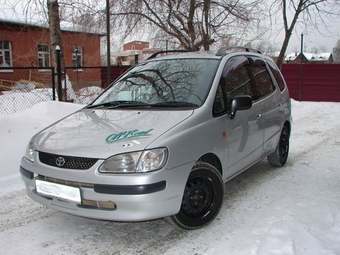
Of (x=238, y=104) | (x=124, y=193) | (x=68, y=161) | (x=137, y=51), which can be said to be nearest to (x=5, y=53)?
(x=137, y=51)

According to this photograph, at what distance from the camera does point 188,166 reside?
290 centimetres

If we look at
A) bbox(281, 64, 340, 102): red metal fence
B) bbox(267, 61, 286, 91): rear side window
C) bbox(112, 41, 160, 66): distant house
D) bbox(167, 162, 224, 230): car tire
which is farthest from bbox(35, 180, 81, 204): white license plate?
bbox(281, 64, 340, 102): red metal fence

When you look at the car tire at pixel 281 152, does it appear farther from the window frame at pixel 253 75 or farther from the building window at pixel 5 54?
the building window at pixel 5 54

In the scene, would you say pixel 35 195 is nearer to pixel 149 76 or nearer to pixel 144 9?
pixel 149 76

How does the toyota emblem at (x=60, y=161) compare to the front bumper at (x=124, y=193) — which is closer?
the front bumper at (x=124, y=193)

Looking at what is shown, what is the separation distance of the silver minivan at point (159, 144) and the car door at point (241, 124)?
0.04 ft

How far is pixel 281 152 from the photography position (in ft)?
16.7

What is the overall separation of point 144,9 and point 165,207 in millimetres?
11828

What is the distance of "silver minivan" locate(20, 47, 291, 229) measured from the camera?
2660mm

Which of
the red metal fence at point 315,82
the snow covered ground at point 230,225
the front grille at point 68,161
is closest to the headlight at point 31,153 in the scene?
the front grille at point 68,161

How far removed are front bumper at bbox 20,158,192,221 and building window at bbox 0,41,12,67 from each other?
21.6 meters

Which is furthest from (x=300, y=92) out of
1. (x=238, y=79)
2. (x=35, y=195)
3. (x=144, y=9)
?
(x=35, y=195)

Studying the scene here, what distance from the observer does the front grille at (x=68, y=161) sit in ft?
8.88

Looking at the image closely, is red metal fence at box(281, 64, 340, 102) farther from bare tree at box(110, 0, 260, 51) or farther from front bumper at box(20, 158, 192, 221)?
front bumper at box(20, 158, 192, 221)
